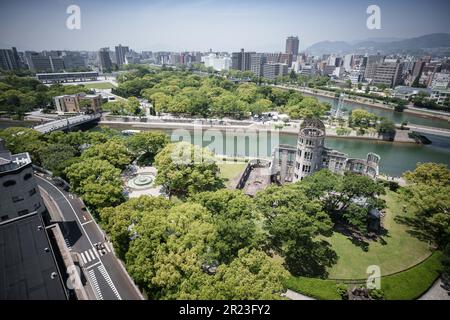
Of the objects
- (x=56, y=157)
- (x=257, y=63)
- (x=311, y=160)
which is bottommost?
(x=56, y=157)

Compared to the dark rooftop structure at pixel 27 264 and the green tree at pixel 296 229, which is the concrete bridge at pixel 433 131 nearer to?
the green tree at pixel 296 229

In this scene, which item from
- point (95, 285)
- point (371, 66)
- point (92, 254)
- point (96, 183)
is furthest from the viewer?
point (371, 66)

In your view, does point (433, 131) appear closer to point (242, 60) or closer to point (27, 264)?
point (27, 264)

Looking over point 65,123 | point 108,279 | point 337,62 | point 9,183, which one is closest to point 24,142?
point 9,183

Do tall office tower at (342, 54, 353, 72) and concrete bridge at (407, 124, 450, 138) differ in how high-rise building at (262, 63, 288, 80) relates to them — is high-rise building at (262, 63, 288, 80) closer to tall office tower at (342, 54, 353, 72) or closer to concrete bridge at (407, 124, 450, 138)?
tall office tower at (342, 54, 353, 72)

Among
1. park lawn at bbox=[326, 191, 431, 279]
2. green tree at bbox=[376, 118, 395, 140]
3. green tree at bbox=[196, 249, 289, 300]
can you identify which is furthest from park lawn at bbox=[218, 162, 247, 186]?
green tree at bbox=[376, 118, 395, 140]
